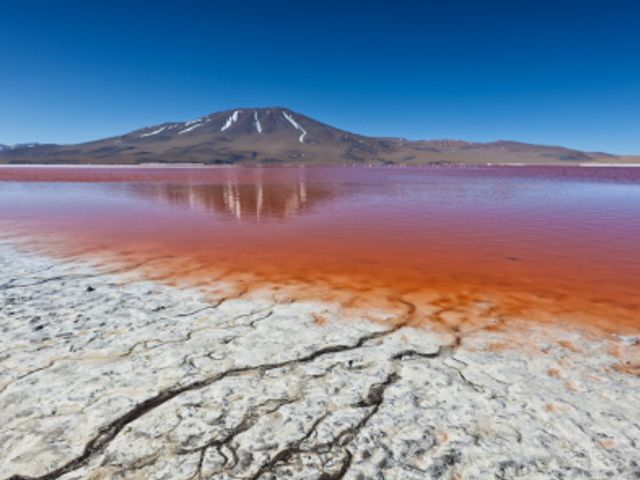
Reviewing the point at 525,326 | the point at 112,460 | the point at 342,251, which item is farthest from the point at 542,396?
the point at 342,251

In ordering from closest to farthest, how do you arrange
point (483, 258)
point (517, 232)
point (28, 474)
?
point (28, 474)
point (483, 258)
point (517, 232)

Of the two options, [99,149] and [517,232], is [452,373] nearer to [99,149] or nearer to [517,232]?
[517,232]

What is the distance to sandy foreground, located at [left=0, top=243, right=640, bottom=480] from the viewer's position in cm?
244

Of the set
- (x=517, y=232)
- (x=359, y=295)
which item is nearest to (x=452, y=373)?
(x=359, y=295)

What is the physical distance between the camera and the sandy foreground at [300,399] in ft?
8.01

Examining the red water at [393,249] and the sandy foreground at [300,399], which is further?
the red water at [393,249]

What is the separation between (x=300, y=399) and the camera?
3.05 m

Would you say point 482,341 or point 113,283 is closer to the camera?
point 482,341

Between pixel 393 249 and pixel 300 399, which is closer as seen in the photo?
pixel 300 399

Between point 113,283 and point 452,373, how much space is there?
4.89 metres

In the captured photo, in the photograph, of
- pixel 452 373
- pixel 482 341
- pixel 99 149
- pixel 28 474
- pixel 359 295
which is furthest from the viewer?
pixel 99 149

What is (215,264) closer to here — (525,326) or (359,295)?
(359,295)

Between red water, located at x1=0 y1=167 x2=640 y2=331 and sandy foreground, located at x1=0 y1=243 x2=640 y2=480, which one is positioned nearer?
sandy foreground, located at x1=0 y1=243 x2=640 y2=480

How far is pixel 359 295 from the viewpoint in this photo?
557cm
